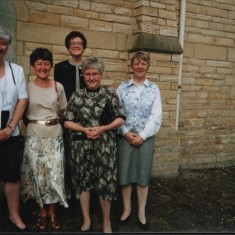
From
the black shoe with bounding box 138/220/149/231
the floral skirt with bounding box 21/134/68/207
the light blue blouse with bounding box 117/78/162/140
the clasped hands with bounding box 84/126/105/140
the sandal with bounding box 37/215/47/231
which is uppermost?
the light blue blouse with bounding box 117/78/162/140

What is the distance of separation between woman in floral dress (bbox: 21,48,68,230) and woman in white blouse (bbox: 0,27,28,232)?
10cm

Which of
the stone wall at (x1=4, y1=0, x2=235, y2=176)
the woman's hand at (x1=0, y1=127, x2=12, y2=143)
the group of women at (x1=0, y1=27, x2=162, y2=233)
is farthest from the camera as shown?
the stone wall at (x1=4, y1=0, x2=235, y2=176)

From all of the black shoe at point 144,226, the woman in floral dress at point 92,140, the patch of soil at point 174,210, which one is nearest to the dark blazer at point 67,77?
the woman in floral dress at point 92,140

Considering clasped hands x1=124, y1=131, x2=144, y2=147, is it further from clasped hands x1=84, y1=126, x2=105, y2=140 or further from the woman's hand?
the woman's hand

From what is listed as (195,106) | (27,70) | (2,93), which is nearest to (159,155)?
(195,106)

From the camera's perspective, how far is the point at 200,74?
21.3ft

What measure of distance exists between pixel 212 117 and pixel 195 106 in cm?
52

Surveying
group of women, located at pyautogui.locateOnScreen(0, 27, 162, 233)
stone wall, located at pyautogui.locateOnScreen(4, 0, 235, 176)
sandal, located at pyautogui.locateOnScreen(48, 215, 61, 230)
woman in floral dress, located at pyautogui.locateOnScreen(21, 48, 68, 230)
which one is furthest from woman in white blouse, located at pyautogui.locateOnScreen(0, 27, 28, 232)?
stone wall, located at pyautogui.locateOnScreen(4, 0, 235, 176)

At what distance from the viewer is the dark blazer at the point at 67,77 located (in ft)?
11.7

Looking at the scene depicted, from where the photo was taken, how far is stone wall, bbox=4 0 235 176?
4809 mm

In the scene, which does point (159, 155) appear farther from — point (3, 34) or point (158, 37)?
point (3, 34)

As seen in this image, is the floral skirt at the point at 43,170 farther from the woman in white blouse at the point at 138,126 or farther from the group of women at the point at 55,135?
the woman in white blouse at the point at 138,126

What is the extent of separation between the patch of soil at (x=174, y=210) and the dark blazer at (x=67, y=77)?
56.1 inches

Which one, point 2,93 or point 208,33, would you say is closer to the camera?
point 2,93
